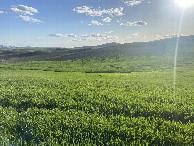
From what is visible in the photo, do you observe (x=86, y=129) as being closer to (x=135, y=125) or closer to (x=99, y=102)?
(x=135, y=125)

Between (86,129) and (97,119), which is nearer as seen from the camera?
(86,129)

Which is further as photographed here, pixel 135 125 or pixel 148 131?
pixel 135 125

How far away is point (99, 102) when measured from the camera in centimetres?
Result: 1455

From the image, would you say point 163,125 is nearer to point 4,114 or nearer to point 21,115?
point 21,115

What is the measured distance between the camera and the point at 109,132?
936 cm

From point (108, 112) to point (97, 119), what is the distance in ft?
7.48

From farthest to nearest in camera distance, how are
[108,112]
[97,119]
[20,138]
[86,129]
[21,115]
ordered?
[108,112]
[21,115]
[97,119]
[86,129]
[20,138]

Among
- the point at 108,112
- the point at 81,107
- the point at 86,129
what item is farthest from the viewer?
the point at 81,107

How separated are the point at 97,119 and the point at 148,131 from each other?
3390 millimetres

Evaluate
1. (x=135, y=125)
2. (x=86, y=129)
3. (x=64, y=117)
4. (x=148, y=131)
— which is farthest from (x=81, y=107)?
(x=148, y=131)

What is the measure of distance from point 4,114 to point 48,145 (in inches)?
239

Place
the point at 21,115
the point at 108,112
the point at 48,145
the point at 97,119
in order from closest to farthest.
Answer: the point at 48,145 → the point at 97,119 → the point at 21,115 → the point at 108,112

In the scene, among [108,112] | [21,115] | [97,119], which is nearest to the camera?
[97,119]

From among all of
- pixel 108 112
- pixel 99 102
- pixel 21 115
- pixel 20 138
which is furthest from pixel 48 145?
pixel 99 102
